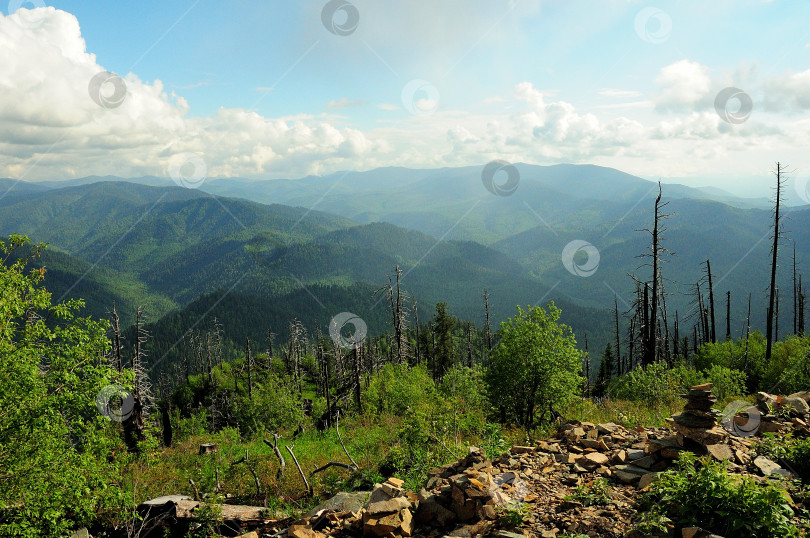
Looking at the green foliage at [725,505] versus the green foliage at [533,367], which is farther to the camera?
the green foliage at [533,367]

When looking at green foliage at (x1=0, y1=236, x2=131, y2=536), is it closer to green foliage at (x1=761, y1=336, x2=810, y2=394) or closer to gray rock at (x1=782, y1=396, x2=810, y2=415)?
gray rock at (x1=782, y1=396, x2=810, y2=415)

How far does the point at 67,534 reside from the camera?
1160 cm

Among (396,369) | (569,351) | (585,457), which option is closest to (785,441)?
(585,457)

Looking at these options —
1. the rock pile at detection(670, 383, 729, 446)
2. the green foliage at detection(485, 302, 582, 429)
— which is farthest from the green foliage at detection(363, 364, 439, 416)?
the rock pile at detection(670, 383, 729, 446)

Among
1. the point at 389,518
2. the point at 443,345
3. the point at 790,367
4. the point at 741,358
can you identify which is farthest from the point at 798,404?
the point at 443,345

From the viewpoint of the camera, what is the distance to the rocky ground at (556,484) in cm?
683

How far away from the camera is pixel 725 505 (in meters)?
5.46

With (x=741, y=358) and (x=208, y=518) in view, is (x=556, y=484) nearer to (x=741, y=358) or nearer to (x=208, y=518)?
(x=208, y=518)

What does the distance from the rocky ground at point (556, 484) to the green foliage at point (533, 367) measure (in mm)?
4041

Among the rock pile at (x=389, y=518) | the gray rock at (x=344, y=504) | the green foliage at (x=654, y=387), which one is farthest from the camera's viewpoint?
the green foliage at (x=654, y=387)

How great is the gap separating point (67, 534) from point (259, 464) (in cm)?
547

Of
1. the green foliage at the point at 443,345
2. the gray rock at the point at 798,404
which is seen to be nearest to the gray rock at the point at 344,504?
the gray rock at the point at 798,404

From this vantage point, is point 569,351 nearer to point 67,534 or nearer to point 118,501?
point 118,501

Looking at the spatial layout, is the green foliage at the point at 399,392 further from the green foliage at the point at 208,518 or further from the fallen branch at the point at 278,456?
the green foliage at the point at 208,518
